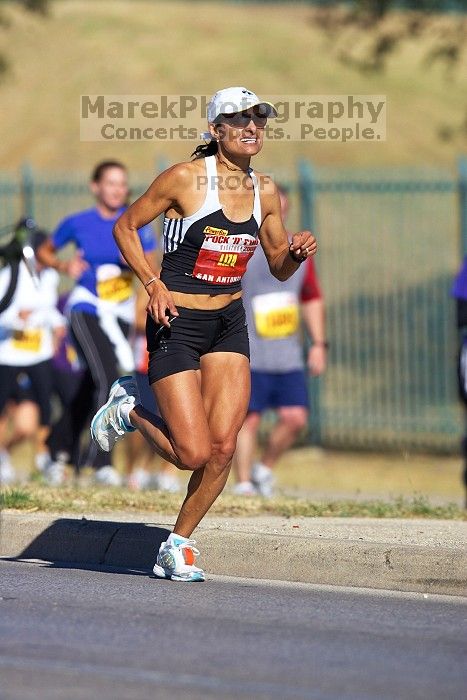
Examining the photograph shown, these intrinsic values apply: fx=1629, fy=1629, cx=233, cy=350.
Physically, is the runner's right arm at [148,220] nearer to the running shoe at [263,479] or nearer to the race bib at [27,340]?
the running shoe at [263,479]

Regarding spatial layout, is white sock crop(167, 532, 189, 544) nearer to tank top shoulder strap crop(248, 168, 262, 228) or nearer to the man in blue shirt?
tank top shoulder strap crop(248, 168, 262, 228)

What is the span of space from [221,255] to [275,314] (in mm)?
4713

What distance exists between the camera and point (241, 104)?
7.44 meters

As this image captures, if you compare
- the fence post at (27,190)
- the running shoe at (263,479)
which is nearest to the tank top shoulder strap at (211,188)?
the running shoe at (263,479)

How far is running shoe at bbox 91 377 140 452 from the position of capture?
7.75 m

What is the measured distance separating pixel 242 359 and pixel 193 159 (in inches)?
38.0

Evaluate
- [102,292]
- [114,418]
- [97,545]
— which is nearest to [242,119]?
[114,418]

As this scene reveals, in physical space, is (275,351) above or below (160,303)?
below

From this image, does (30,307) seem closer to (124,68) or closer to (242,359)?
(242,359)

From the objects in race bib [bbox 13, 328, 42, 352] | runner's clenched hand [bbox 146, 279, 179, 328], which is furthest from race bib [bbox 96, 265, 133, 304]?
runner's clenched hand [bbox 146, 279, 179, 328]

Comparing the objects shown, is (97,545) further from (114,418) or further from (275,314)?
(275,314)

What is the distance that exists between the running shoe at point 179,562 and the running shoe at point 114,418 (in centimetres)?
57

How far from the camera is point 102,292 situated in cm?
1152

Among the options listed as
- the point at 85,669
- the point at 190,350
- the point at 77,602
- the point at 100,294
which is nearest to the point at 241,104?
the point at 190,350
